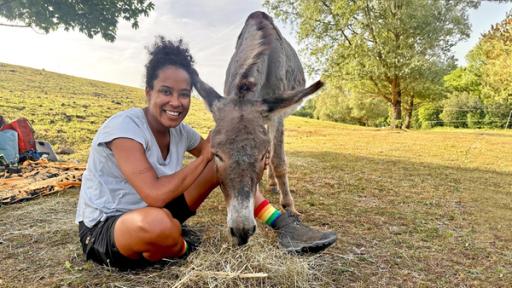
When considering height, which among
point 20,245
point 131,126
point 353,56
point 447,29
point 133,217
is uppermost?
point 447,29

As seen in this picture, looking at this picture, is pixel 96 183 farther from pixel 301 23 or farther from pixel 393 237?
pixel 301 23

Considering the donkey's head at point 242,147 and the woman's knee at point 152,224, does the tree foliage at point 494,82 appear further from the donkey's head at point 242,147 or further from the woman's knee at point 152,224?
the woman's knee at point 152,224

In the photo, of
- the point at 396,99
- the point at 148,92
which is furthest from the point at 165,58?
the point at 396,99

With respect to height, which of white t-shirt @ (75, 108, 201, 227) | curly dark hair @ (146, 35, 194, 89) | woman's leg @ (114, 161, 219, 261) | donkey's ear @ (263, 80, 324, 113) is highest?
curly dark hair @ (146, 35, 194, 89)

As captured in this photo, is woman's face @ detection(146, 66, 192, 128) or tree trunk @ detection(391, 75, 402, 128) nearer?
woman's face @ detection(146, 66, 192, 128)

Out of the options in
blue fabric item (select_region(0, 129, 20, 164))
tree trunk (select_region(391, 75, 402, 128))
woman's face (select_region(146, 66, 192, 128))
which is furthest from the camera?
tree trunk (select_region(391, 75, 402, 128))

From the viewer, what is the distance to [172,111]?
2730mm

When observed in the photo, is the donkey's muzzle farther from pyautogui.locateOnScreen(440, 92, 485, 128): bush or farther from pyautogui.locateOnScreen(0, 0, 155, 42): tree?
pyautogui.locateOnScreen(440, 92, 485, 128): bush

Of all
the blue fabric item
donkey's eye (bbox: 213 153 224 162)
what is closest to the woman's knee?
donkey's eye (bbox: 213 153 224 162)

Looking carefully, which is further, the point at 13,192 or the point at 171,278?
the point at 13,192

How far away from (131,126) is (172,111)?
0.34 metres

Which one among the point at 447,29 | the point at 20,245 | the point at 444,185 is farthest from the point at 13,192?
the point at 447,29

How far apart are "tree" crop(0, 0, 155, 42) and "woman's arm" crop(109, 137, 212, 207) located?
738 cm

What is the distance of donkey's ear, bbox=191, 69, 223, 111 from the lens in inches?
115
